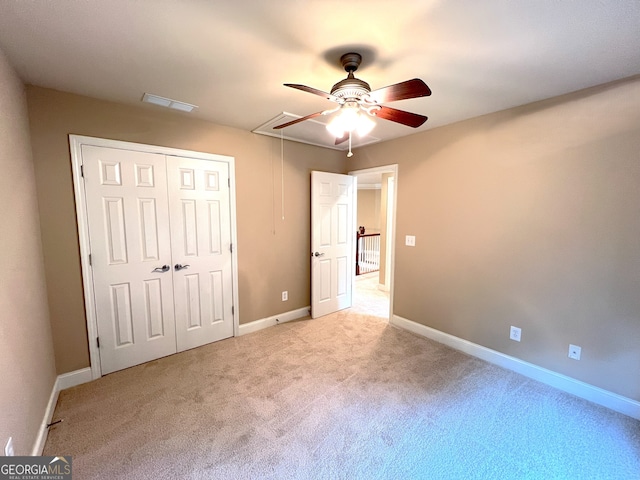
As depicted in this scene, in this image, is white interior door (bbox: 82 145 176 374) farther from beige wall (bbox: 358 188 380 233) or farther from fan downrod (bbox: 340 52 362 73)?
beige wall (bbox: 358 188 380 233)

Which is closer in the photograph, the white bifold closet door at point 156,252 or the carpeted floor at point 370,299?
the white bifold closet door at point 156,252

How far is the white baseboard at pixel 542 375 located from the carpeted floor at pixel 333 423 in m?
0.07

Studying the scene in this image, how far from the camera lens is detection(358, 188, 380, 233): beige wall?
9383 millimetres

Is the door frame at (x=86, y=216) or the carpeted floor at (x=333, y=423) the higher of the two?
the door frame at (x=86, y=216)

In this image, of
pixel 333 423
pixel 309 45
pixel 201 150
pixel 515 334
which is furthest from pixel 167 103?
pixel 515 334

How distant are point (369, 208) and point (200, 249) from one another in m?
7.44

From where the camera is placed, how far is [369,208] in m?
9.52

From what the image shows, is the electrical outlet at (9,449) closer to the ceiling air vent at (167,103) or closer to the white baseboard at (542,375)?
the ceiling air vent at (167,103)

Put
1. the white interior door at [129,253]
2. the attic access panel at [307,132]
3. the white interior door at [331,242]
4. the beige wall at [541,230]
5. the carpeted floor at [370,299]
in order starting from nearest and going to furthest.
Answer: the beige wall at [541,230] < the white interior door at [129,253] < the attic access panel at [307,132] < the white interior door at [331,242] < the carpeted floor at [370,299]

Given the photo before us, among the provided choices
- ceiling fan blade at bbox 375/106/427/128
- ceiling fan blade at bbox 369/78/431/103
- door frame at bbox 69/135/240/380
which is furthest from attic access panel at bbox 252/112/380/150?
ceiling fan blade at bbox 369/78/431/103

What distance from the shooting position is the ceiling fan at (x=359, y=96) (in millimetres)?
1399

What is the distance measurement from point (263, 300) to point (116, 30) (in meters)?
2.77

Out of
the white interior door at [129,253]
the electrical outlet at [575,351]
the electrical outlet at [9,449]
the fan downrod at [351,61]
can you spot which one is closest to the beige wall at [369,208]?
the electrical outlet at [575,351]

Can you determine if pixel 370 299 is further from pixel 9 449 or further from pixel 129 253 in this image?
pixel 9 449
